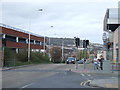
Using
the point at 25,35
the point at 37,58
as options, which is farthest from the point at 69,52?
the point at 37,58

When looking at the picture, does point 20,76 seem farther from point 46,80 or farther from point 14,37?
point 14,37

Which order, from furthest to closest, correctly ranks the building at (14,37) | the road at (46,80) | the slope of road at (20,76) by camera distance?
1. the building at (14,37)
2. the slope of road at (20,76)
3. the road at (46,80)

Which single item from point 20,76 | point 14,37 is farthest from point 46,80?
point 14,37

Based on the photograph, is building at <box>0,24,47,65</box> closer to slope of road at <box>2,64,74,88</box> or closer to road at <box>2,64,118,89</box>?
slope of road at <box>2,64,74,88</box>

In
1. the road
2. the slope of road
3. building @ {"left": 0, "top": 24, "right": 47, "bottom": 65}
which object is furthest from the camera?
building @ {"left": 0, "top": 24, "right": 47, "bottom": 65}

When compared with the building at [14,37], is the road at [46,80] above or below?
below

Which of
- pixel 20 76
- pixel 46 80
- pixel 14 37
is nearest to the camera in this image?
pixel 46 80

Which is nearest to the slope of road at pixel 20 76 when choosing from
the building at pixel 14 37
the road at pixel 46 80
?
the road at pixel 46 80

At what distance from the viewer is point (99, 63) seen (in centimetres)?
3064

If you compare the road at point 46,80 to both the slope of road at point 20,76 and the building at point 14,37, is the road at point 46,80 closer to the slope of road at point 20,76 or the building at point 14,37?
the slope of road at point 20,76

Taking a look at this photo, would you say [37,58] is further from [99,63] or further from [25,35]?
[99,63]

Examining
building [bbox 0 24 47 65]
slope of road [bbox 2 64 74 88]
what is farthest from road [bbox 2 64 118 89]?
building [bbox 0 24 47 65]

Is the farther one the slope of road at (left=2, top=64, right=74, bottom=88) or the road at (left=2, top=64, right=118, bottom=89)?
the slope of road at (left=2, top=64, right=74, bottom=88)

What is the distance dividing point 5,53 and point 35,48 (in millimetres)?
32399
